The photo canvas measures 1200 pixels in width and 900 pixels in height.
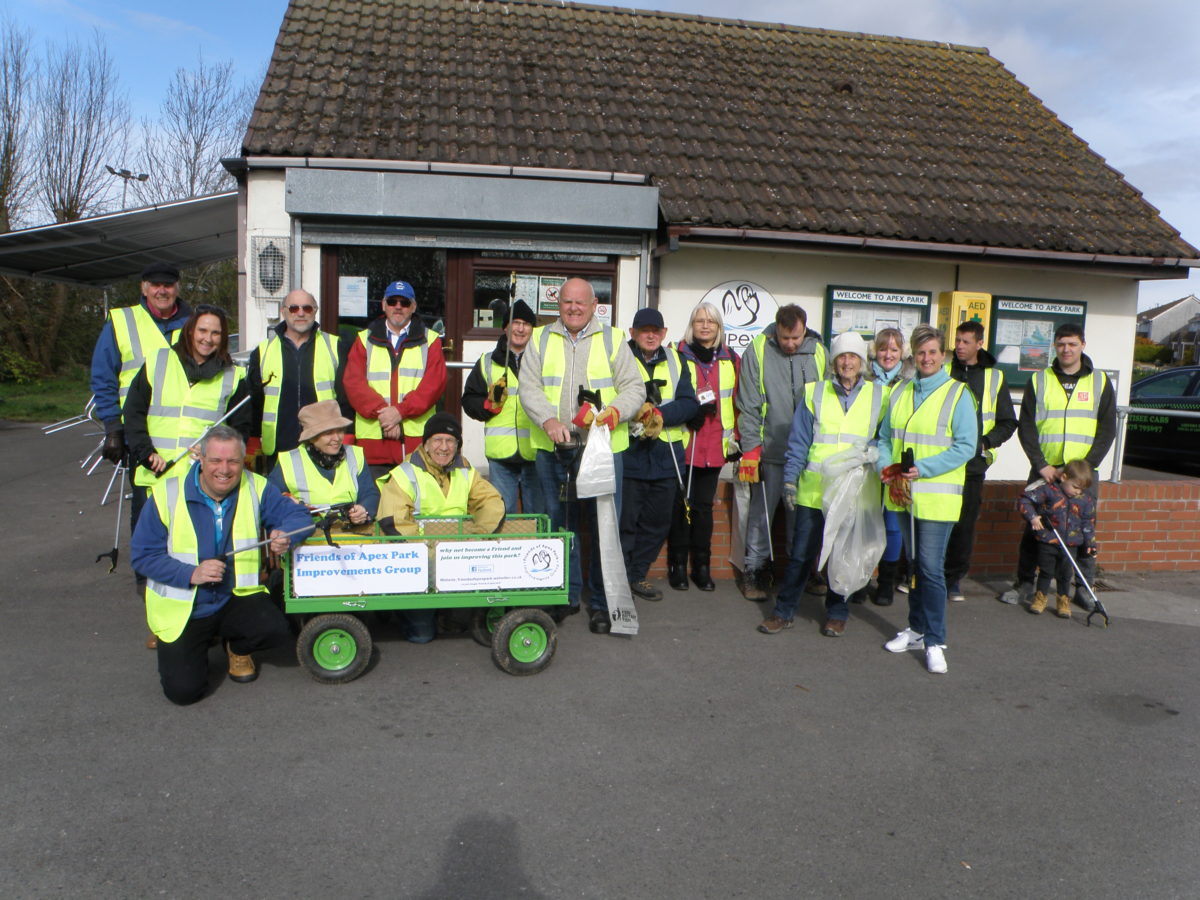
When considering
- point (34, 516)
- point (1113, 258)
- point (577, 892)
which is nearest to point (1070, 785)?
point (577, 892)

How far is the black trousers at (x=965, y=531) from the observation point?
6402mm

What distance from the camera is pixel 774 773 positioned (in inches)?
154

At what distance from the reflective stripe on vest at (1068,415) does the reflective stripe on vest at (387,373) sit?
4146 mm

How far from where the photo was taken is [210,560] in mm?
4434

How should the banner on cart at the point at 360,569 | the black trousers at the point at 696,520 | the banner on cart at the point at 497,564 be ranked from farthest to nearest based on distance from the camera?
the black trousers at the point at 696,520 → the banner on cart at the point at 497,564 → the banner on cart at the point at 360,569

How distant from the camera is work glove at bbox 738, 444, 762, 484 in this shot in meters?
6.31

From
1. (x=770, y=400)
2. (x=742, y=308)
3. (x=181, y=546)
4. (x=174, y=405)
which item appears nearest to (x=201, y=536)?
(x=181, y=546)

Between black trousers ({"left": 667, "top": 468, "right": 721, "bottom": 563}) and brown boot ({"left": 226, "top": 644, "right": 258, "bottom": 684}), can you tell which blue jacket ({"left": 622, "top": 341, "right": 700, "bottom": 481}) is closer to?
black trousers ({"left": 667, "top": 468, "right": 721, "bottom": 563})

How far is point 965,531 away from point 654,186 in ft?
14.0

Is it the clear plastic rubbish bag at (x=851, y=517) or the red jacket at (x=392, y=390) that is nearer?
the clear plastic rubbish bag at (x=851, y=517)

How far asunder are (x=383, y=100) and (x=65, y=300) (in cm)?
1934

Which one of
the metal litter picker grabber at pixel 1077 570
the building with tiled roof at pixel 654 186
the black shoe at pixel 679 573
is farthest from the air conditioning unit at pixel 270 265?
the metal litter picker grabber at pixel 1077 570

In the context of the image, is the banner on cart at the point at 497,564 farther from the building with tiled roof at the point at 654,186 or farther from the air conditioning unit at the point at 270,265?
the air conditioning unit at the point at 270,265

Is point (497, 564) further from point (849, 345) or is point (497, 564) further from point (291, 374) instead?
point (849, 345)
